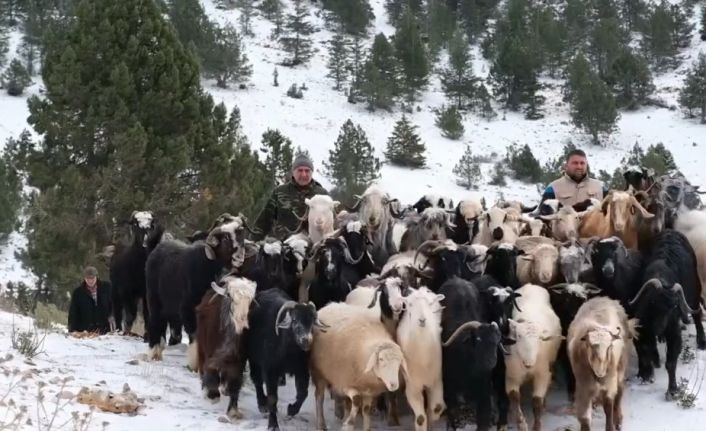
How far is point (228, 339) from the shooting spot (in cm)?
696

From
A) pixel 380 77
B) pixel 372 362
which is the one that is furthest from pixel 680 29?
pixel 372 362

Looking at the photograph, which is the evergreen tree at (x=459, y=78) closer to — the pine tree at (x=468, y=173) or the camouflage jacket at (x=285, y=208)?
the pine tree at (x=468, y=173)

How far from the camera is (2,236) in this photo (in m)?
30.4

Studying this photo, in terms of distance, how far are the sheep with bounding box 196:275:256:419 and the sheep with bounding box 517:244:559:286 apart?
2905mm

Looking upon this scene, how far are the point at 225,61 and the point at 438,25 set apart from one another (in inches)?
769

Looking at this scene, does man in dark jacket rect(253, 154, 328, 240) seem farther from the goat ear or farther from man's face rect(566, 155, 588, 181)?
the goat ear

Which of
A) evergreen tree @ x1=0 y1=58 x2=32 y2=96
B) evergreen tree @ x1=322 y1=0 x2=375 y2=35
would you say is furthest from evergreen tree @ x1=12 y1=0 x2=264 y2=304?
evergreen tree @ x1=322 y1=0 x2=375 y2=35

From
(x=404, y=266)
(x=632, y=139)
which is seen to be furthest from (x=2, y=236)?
(x=632, y=139)

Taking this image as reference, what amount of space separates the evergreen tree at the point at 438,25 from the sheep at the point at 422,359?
5336 centimetres

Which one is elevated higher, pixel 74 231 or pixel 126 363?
pixel 74 231

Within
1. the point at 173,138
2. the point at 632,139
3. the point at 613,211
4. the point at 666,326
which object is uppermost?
the point at 632,139

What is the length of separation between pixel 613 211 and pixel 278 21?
5752cm

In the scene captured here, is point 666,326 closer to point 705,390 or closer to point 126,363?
point 705,390

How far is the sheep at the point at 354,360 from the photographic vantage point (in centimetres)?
621
